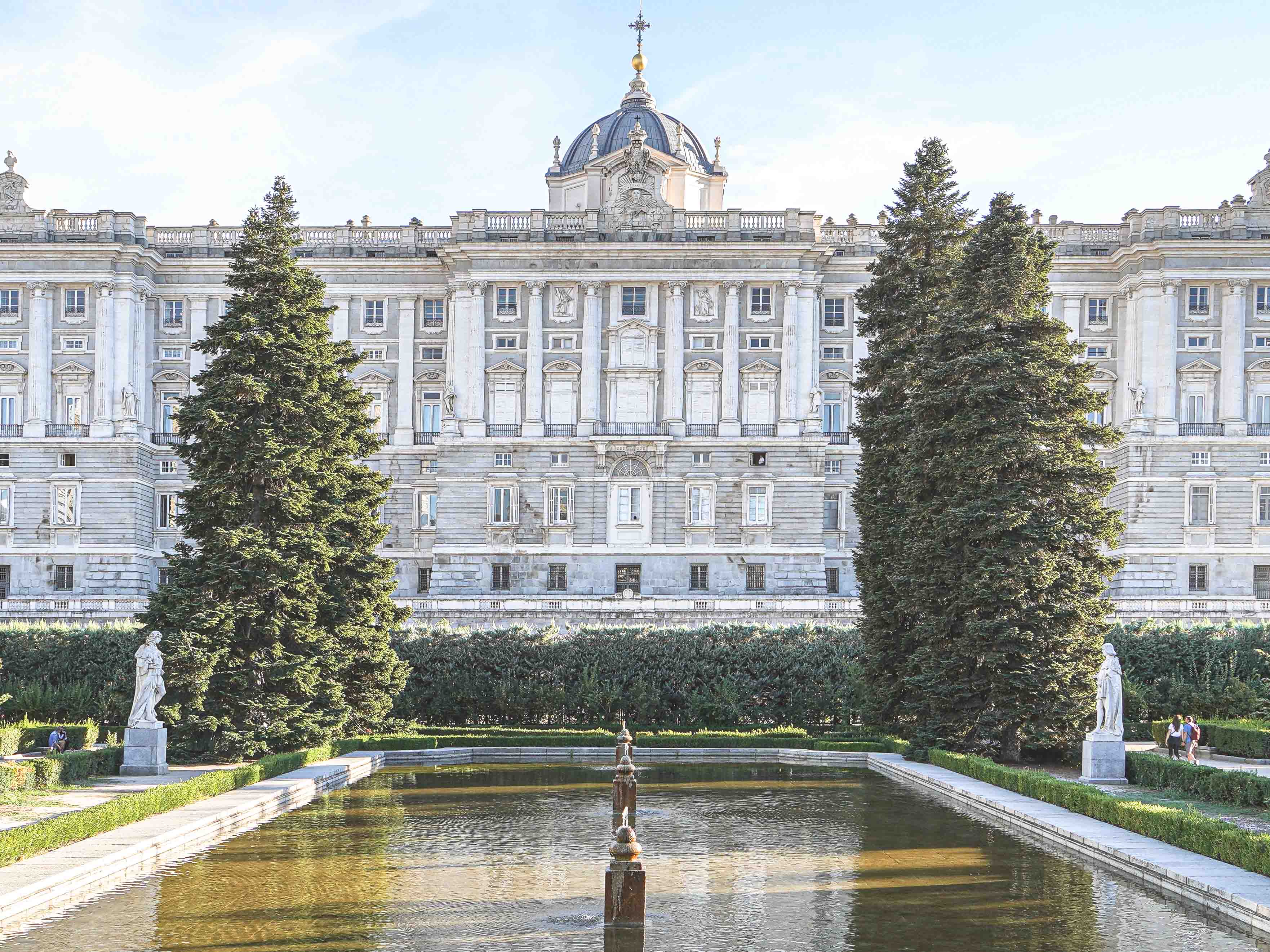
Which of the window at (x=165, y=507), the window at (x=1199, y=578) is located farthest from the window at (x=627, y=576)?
the window at (x=1199, y=578)

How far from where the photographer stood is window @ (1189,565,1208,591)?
68.8m

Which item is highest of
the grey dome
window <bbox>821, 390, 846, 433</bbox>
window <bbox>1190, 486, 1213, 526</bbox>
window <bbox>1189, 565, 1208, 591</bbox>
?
the grey dome

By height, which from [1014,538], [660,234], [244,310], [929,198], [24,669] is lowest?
[24,669]

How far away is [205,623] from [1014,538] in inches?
718

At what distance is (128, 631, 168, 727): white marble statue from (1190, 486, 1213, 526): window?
5244cm

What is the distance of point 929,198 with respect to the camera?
135 feet

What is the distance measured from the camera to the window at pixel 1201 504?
69250 mm

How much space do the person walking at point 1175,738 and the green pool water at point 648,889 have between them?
28.4 ft

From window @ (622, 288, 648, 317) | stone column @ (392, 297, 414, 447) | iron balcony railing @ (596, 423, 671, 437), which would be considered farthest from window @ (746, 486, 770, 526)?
stone column @ (392, 297, 414, 447)

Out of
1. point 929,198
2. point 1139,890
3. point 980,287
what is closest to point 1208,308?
A: point 929,198

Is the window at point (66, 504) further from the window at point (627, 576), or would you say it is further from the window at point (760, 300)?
the window at point (760, 300)

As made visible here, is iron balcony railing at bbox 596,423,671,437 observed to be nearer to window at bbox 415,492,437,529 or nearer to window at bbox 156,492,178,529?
window at bbox 415,492,437,529

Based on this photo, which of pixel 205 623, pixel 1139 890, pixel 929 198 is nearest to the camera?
pixel 1139 890

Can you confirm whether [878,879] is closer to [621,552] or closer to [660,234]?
[621,552]
